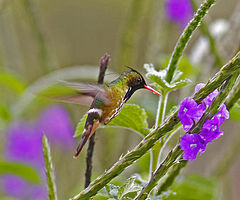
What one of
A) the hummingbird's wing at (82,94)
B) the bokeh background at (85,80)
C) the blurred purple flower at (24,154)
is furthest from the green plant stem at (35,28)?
the hummingbird's wing at (82,94)

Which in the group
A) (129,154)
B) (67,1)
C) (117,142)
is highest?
(67,1)

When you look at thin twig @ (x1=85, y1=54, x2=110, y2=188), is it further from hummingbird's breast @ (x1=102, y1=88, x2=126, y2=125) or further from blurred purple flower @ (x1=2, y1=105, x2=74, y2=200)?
blurred purple flower @ (x1=2, y1=105, x2=74, y2=200)

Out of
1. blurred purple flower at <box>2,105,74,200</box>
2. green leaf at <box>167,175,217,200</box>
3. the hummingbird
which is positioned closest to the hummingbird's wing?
the hummingbird

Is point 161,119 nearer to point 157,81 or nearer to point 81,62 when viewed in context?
point 157,81

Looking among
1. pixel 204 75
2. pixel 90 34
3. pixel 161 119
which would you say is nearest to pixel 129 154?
pixel 161 119

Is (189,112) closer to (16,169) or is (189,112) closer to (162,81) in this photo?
(162,81)

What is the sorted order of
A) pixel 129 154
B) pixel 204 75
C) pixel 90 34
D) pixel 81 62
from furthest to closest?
pixel 90 34
pixel 81 62
pixel 204 75
pixel 129 154

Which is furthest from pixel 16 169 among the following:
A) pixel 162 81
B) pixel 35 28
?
pixel 162 81
